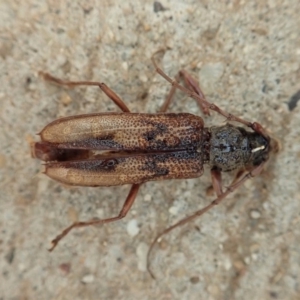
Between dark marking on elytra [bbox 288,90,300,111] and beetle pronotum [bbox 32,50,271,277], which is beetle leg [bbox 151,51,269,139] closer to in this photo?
beetle pronotum [bbox 32,50,271,277]

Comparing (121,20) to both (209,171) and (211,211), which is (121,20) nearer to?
(209,171)

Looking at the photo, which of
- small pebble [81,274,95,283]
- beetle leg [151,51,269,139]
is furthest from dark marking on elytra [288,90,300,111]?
small pebble [81,274,95,283]

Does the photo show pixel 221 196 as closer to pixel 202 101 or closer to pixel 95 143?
pixel 202 101

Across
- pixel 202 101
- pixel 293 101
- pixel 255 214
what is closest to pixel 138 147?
pixel 202 101

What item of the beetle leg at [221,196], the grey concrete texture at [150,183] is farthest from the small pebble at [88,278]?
the beetle leg at [221,196]

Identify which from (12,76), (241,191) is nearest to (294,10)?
(241,191)

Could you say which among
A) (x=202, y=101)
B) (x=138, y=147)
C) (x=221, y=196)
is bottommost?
(x=221, y=196)

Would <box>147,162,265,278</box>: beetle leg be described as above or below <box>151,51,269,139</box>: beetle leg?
below
